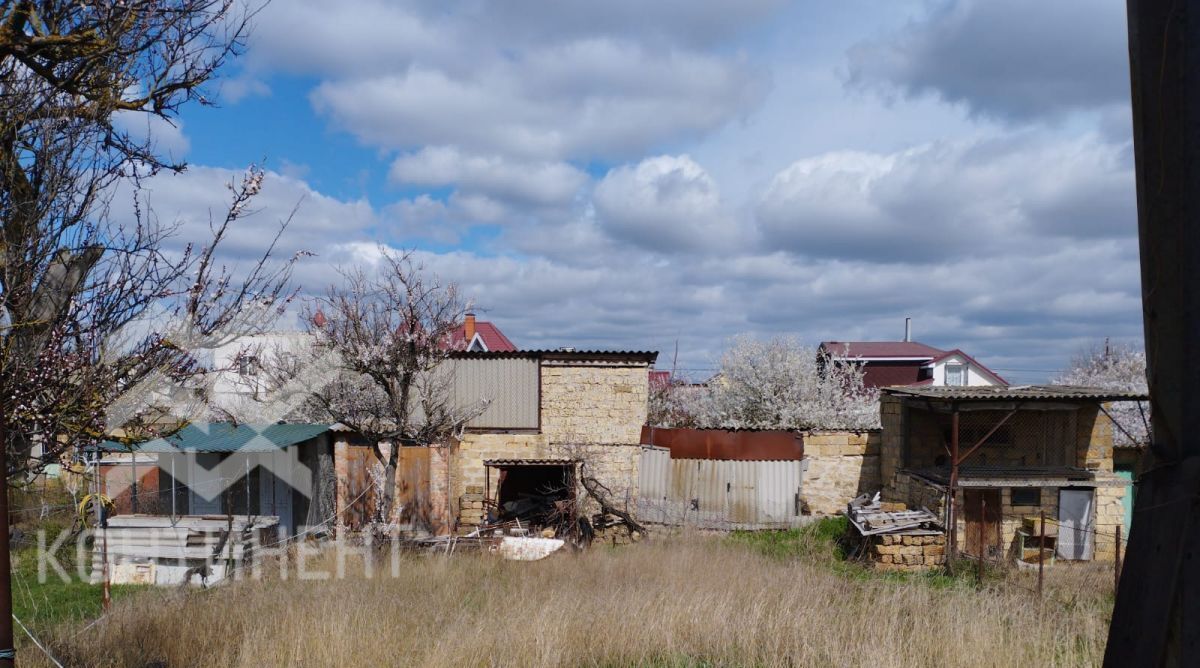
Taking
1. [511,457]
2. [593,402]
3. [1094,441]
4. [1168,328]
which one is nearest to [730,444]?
[593,402]

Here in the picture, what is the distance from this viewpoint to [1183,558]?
2158 millimetres

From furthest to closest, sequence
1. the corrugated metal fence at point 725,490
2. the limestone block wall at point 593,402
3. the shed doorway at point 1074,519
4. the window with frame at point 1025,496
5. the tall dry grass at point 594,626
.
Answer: the limestone block wall at point 593,402
the corrugated metal fence at point 725,490
the window with frame at point 1025,496
the shed doorway at point 1074,519
the tall dry grass at point 594,626

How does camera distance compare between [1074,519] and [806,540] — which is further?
[806,540]

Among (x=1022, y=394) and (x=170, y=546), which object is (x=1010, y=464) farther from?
(x=170, y=546)

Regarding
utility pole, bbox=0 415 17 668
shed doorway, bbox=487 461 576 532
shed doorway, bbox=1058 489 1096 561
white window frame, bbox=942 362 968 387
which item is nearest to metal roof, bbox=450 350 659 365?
shed doorway, bbox=487 461 576 532

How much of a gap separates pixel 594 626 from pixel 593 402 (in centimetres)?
1271

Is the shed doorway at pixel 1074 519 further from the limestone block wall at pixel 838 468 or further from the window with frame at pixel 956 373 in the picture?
the window with frame at pixel 956 373

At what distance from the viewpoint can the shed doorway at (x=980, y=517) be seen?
55.9 ft

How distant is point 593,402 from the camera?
65.1 feet

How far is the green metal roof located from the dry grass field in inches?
292

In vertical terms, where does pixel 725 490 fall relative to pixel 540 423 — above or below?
below

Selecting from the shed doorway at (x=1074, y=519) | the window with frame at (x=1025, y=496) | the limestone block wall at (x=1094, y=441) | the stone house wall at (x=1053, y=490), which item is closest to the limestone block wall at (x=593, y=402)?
the stone house wall at (x=1053, y=490)

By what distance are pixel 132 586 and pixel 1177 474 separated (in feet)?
48.4

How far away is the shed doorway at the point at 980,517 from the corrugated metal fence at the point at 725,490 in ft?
12.4
